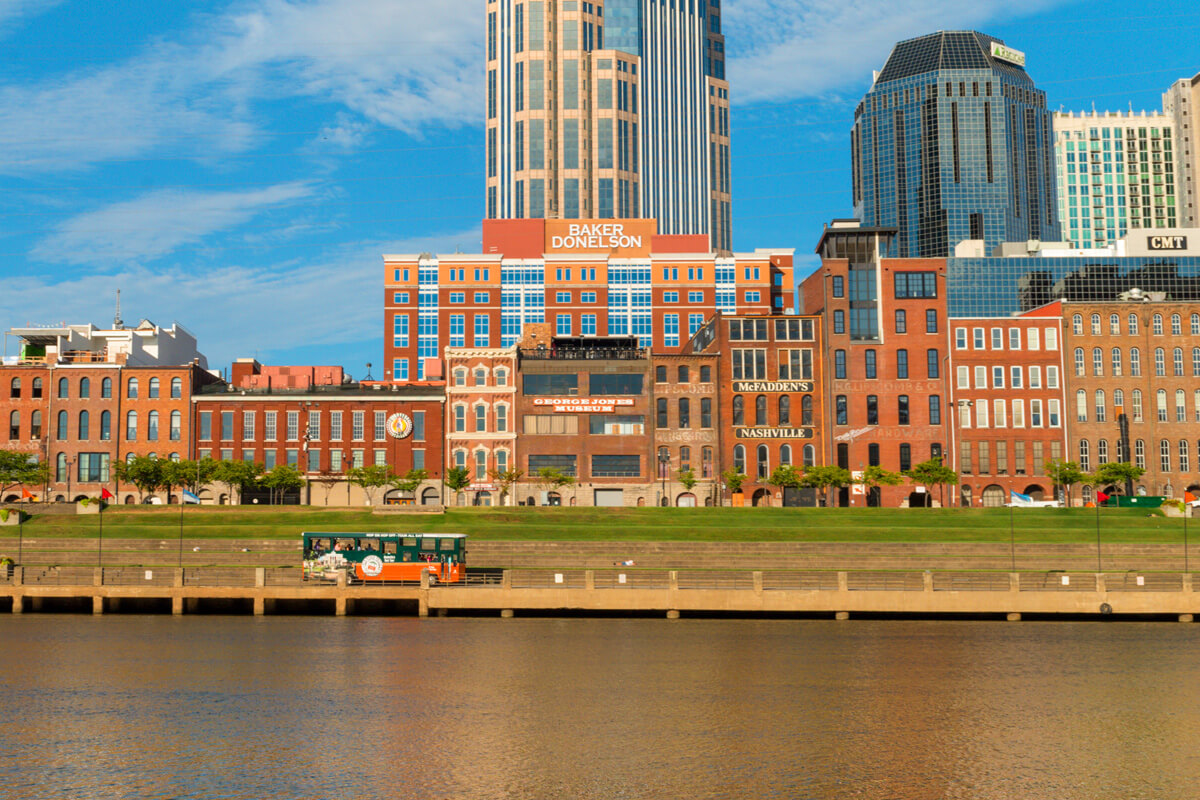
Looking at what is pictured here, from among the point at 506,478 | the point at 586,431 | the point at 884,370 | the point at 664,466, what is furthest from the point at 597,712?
the point at 884,370

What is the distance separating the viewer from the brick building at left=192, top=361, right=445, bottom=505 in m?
123

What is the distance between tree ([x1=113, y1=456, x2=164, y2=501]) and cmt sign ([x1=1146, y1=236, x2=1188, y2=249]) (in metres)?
136

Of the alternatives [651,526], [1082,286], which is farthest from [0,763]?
[1082,286]

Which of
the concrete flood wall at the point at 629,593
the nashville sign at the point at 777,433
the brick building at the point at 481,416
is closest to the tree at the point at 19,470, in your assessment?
the brick building at the point at 481,416

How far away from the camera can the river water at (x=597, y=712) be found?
31922mm

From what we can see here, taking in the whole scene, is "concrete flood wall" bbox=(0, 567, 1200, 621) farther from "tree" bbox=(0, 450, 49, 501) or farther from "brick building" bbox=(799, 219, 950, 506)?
"brick building" bbox=(799, 219, 950, 506)

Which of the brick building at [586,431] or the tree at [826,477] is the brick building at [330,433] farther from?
the tree at [826,477]

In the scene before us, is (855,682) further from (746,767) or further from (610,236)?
(610,236)

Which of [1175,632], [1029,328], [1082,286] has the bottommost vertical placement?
[1175,632]

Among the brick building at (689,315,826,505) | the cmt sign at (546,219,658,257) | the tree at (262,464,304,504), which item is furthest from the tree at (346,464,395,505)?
the cmt sign at (546,219,658,257)

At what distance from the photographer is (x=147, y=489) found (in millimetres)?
118188

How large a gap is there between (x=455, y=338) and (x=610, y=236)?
94.8 feet

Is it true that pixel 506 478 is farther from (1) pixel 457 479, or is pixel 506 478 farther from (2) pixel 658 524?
(2) pixel 658 524

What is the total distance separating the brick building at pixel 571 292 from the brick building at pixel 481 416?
184 ft
